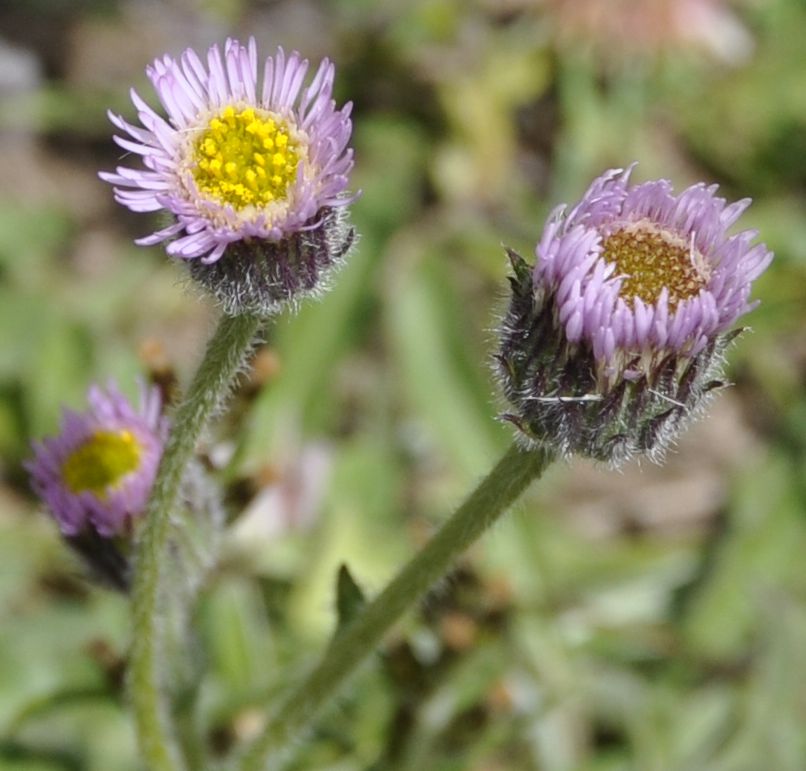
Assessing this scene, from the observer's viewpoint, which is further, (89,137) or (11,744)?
(89,137)

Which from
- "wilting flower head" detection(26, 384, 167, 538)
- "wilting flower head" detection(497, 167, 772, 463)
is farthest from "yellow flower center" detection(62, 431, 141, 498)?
"wilting flower head" detection(497, 167, 772, 463)

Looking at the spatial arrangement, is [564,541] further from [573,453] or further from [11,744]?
[573,453]

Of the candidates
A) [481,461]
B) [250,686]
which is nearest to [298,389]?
[481,461]

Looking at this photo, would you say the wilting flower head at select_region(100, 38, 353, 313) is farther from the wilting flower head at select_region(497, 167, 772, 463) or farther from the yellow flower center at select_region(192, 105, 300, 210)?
the wilting flower head at select_region(497, 167, 772, 463)

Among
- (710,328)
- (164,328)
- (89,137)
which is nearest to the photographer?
(710,328)

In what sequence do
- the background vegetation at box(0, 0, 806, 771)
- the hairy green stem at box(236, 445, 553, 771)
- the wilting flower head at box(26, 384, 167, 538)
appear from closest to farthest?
the hairy green stem at box(236, 445, 553, 771) → the wilting flower head at box(26, 384, 167, 538) → the background vegetation at box(0, 0, 806, 771)

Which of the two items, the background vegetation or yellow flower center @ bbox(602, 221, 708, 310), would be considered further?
the background vegetation
